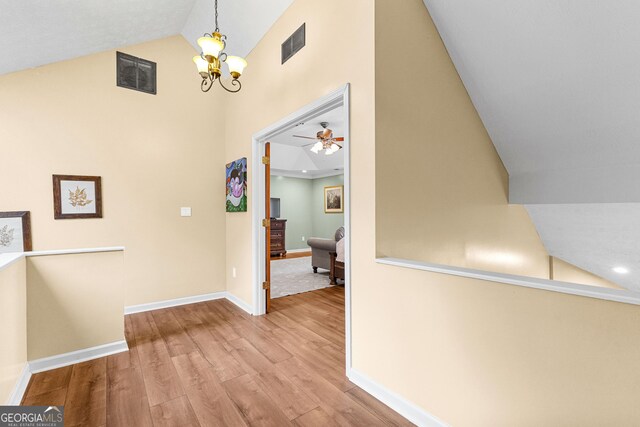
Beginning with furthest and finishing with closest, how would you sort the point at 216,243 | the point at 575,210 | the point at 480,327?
the point at 216,243 → the point at 575,210 → the point at 480,327

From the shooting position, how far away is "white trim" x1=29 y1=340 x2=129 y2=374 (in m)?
2.22

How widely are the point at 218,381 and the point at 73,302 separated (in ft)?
4.66

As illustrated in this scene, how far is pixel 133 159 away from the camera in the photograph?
137 inches

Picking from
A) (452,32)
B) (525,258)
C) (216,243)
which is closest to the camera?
(452,32)

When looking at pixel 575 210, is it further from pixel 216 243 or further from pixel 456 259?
pixel 216 243

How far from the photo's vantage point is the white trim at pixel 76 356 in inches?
87.4

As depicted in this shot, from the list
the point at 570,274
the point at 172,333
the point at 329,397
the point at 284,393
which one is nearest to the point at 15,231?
the point at 172,333

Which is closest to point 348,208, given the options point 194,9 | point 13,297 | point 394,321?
point 394,321

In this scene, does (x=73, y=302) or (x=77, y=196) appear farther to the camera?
(x=77, y=196)

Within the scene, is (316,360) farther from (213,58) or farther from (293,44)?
(293,44)

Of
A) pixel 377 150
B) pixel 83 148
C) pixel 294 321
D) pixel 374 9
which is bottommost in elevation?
pixel 294 321

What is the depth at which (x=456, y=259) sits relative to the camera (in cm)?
245

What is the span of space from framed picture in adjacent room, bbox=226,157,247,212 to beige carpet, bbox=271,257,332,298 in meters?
1.44

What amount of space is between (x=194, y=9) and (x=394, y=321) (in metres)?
3.89
